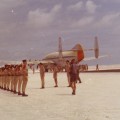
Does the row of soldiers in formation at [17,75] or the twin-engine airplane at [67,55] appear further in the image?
the twin-engine airplane at [67,55]

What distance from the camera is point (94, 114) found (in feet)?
37.7

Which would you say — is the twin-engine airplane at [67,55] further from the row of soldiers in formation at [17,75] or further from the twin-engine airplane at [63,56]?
the row of soldiers in formation at [17,75]

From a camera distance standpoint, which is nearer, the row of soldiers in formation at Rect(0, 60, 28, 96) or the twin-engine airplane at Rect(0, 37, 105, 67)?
the row of soldiers in formation at Rect(0, 60, 28, 96)

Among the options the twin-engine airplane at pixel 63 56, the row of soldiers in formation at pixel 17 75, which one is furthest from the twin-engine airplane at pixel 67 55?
the row of soldiers in formation at pixel 17 75

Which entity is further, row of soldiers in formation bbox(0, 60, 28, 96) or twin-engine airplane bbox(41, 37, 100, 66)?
twin-engine airplane bbox(41, 37, 100, 66)

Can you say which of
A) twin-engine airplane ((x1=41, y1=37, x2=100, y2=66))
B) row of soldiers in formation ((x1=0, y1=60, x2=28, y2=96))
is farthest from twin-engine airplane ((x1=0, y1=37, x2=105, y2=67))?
row of soldiers in formation ((x1=0, y1=60, x2=28, y2=96))

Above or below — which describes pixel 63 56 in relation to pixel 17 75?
above

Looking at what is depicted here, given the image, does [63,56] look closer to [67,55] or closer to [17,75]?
[67,55]

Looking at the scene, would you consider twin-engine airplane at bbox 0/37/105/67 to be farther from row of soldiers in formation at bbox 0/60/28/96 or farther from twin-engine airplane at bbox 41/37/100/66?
row of soldiers in formation at bbox 0/60/28/96

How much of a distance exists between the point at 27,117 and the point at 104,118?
2.23m

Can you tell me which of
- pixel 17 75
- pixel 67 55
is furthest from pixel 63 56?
pixel 17 75

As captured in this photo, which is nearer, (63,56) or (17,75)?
(17,75)

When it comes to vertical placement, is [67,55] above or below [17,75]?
above

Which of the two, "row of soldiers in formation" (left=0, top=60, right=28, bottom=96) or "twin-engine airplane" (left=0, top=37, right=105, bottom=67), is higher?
"twin-engine airplane" (left=0, top=37, right=105, bottom=67)
